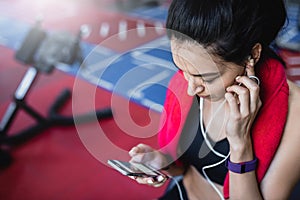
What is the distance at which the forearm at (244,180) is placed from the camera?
0.82 m

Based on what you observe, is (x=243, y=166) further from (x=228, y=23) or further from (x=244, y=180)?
(x=228, y=23)

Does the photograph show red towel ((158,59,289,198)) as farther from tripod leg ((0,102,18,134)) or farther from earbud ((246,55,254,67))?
tripod leg ((0,102,18,134))

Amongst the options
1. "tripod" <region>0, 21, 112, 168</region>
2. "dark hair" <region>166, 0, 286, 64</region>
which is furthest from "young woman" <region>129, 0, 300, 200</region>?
"tripod" <region>0, 21, 112, 168</region>

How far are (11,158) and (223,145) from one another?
1440mm

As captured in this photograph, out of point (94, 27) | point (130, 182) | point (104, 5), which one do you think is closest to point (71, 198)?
point (130, 182)

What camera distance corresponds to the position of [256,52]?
80 centimetres

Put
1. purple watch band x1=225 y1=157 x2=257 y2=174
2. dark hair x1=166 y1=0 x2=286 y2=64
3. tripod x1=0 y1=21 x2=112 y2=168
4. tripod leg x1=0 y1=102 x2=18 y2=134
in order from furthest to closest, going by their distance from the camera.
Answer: tripod leg x1=0 y1=102 x2=18 y2=134 < tripod x1=0 y1=21 x2=112 y2=168 < purple watch band x1=225 y1=157 x2=257 y2=174 < dark hair x1=166 y1=0 x2=286 y2=64

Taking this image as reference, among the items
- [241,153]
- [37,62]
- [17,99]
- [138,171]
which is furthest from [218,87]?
[17,99]

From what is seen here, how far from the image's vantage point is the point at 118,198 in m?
1.70

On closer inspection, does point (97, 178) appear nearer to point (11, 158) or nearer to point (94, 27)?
point (11, 158)

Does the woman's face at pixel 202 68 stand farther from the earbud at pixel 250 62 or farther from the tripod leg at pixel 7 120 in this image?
the tripod leg at pixel 7 120

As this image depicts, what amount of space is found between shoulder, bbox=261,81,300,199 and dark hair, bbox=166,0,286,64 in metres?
0.19

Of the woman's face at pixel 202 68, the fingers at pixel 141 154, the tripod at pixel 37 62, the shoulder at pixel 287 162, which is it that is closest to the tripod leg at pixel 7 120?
the tripod at pixel 37 62

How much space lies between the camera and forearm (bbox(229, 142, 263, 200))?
2.68ft
